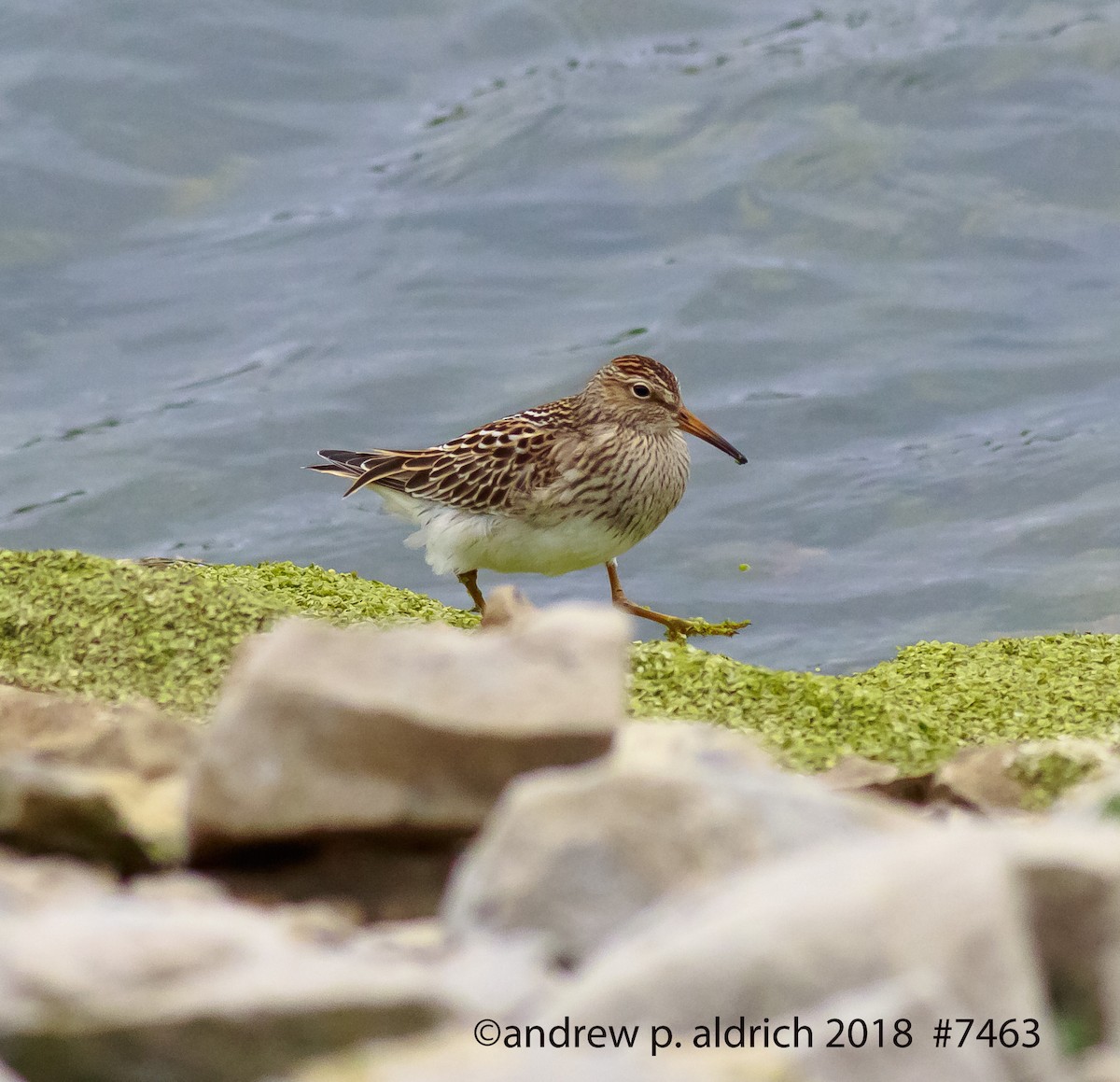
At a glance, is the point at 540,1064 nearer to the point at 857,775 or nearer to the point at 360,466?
the point at 857,775

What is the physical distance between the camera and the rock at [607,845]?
2971 mm

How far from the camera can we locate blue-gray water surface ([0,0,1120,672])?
1068cm

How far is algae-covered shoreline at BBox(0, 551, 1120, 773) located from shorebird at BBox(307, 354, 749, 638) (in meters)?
0.97

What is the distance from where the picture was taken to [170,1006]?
2.64 m

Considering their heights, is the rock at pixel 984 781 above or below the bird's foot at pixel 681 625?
above

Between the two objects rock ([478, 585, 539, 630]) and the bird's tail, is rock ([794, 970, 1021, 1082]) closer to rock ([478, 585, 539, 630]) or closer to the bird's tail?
rock ([478, 585, 539, 630])

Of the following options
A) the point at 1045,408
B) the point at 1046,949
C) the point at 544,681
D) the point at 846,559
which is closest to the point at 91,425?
the point at 846,559

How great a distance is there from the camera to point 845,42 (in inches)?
605

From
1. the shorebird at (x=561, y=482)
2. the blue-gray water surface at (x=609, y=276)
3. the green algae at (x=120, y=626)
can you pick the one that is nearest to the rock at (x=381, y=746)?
the green algae at (x=120, y=626)

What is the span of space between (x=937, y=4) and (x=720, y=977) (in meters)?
14.9

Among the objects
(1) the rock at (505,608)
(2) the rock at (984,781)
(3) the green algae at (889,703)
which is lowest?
(3) the green algae at (889,703)

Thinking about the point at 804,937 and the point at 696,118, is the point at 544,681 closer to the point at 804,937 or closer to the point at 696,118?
the point at 804,937

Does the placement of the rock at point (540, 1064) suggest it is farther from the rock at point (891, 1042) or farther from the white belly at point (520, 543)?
the white belly at point (520, 543)

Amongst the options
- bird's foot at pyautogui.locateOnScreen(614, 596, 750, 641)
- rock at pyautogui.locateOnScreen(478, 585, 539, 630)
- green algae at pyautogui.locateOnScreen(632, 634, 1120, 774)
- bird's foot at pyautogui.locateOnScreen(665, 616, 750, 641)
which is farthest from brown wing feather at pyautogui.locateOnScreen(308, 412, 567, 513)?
rock at pyautogui.locateOnScreen(478, 585, 539, 630)
